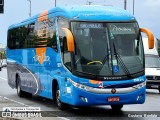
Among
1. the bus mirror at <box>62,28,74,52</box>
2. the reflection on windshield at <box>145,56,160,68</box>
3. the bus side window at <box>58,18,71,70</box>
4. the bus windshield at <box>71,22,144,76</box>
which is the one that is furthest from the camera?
the reflection on windshield at <box>145,56,160,68</box>

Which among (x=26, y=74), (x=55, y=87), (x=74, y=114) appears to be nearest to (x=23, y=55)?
(x=26, y=74)

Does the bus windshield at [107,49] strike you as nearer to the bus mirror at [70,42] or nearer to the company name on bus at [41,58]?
the bus mirror at [70,42]

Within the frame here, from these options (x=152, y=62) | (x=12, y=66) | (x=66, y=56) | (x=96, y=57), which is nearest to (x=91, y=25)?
(x=96, y=57)

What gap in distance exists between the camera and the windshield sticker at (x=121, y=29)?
15.0 meters

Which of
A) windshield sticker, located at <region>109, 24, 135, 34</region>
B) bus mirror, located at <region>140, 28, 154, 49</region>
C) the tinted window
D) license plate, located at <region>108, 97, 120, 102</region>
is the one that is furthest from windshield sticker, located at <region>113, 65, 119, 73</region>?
the tinted window

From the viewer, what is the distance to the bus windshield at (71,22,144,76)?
14.5 metres

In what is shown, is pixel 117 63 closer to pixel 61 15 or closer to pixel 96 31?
pixel 96 31

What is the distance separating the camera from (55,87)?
16.9 meters

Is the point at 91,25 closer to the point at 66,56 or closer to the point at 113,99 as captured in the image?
the point at 66,56

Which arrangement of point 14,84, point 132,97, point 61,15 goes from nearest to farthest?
point 132,97, point 61,15, point 14,84

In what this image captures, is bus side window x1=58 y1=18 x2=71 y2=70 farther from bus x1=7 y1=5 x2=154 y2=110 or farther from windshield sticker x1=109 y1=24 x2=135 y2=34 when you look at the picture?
windshield sticker x1=109 y1=24 x2=135 y2=34

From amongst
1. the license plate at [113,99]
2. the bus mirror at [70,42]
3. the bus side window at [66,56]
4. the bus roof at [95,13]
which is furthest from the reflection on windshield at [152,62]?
the bus mirror at [70,42]

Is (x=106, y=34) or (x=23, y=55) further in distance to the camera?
(x=23, y=55)

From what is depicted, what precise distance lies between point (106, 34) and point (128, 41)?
681 mm
